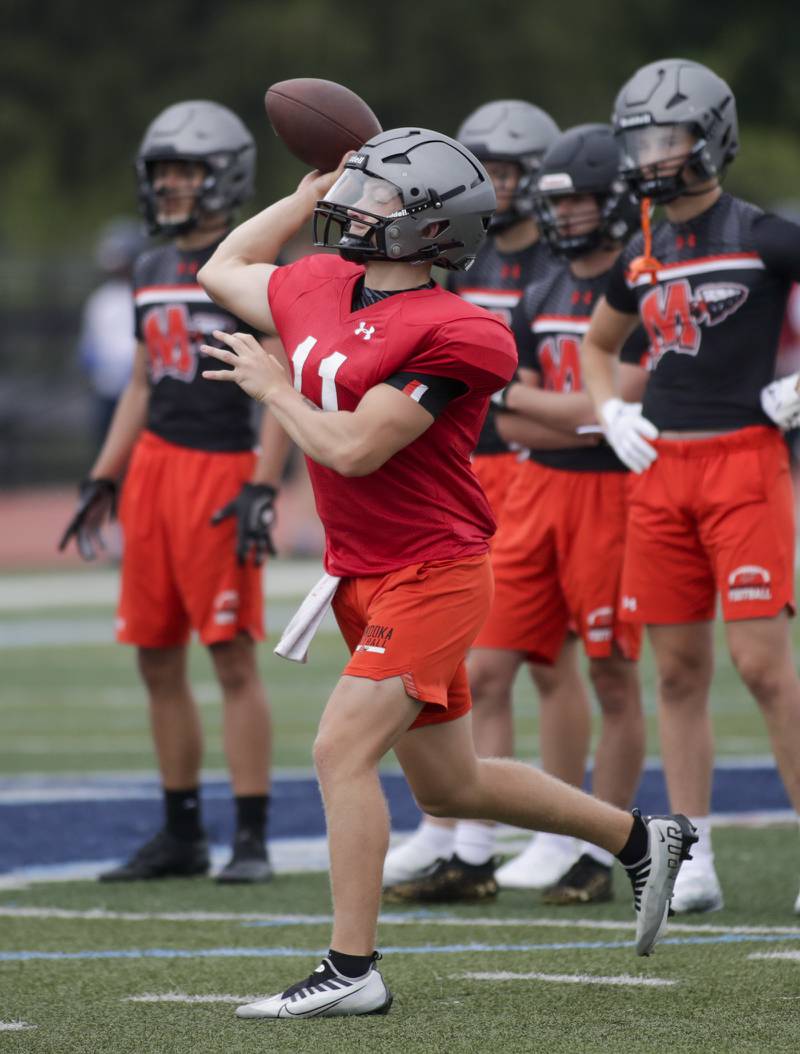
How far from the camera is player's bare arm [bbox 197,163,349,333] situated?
522cm

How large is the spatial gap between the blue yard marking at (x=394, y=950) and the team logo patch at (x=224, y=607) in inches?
57.6

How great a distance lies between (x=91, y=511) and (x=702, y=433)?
2278 millimetres

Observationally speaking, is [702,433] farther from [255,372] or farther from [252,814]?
[252,814]

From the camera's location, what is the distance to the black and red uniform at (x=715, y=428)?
5.91 m

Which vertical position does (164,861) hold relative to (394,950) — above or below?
below

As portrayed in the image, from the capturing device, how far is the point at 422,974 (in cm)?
522

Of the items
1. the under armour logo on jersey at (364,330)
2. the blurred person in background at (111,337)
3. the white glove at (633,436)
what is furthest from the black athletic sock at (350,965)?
the blurred person in background at (111,337)

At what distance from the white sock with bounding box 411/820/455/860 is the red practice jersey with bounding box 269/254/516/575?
6.17ft

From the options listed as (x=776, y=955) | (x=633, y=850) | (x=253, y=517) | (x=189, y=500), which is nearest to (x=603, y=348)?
(x=253, y=517)

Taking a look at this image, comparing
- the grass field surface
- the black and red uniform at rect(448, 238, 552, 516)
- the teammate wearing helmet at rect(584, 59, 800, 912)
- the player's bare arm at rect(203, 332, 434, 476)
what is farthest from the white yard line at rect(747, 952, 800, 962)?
the black and red uniform at rect(448, 238, 552, 516)

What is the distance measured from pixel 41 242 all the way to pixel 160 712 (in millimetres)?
25545

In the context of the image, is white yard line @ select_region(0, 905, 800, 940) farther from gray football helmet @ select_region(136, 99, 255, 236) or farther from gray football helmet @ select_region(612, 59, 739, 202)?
gray football helmet @ select_region(136, 99, 255, 236)

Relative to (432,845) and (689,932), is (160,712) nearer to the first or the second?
(432,845)

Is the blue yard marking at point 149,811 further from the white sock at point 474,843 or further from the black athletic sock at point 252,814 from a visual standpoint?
the white sock at point 474,843
